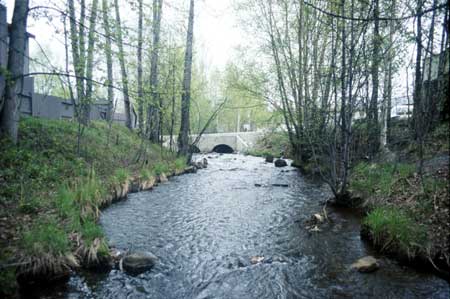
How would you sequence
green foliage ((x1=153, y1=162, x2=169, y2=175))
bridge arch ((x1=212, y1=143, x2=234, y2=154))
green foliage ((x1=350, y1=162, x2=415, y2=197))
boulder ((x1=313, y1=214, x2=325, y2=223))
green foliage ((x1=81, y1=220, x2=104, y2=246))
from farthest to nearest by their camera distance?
1. bridge arch ((x1=212, y1=143, x2=234, y2=154))
2. green foliage ((x1=153, y1=162, x2=169, y2=175))
3. green foliage ((x1=350, y1=162, x2=415, y2=197))
4. boulder ((x1=313, y1=214, x2=325, y2=223))
5. green foliage ((x1=81, y1=220, x2=104, y2=246))

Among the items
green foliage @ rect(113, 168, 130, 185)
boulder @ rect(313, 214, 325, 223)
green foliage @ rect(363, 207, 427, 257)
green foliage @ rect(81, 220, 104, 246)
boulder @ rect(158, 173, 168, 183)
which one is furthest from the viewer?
boulder @ rect(158, 173, 168, 183)

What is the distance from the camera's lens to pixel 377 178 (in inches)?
256

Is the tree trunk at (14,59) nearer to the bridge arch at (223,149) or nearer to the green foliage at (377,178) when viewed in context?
the green foliage at (377,178)

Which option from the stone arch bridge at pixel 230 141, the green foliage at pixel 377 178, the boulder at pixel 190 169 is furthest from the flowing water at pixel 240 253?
the stone arch bridge at pixel 230 141

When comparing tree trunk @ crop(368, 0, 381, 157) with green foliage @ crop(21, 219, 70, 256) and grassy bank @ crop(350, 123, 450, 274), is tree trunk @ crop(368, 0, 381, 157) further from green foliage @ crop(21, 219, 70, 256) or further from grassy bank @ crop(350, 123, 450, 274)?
green foliage @ crop(21, 219, 70, 256)

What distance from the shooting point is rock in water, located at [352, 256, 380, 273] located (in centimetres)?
354

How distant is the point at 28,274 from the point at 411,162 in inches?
328

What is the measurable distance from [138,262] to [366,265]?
3023 mm

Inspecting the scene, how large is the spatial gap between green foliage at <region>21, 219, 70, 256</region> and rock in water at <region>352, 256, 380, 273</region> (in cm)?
380

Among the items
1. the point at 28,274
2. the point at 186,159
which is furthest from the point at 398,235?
the point at 186,159

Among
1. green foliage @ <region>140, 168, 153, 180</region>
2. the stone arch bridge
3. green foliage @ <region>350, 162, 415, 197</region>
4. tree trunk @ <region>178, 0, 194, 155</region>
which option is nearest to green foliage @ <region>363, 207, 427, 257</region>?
green foliage @ <region>350, 162, 415, 197</region>

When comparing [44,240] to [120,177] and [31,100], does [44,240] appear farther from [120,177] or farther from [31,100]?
[31,100]

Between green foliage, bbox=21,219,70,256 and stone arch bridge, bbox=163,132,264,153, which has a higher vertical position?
stone arch bridge, bbox=163,132,264,153

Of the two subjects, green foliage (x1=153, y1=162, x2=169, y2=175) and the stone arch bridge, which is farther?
the stone arch bridge
